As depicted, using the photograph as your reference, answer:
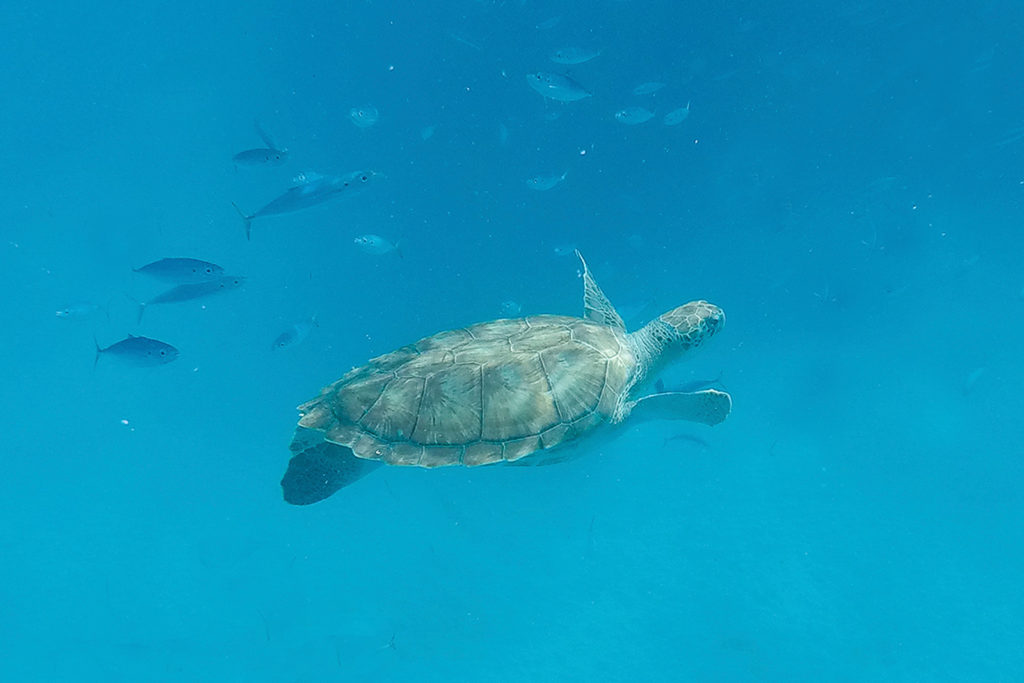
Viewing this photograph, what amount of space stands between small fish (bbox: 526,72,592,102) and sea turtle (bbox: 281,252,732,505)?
324cm

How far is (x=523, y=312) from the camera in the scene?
51.3ft

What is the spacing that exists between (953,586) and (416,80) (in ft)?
48.8

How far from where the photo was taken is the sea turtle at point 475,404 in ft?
15.5

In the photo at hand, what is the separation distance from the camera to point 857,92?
13883mm

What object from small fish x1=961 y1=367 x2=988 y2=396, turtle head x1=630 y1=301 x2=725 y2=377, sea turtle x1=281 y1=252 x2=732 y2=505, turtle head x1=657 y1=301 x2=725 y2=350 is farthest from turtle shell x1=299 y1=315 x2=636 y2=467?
small fish x1=961 y1=367 x2=988 y2=396

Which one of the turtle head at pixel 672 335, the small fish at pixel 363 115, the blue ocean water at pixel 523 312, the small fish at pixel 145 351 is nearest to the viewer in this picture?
the small fish at pixel 145 351

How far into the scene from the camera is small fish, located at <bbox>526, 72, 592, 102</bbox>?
7098 mm

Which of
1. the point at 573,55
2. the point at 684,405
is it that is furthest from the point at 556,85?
the point at 684,405

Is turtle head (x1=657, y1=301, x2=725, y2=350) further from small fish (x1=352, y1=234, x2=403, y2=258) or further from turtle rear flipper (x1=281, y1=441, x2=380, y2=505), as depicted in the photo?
small fish (x1=352, y1=234, x2=403, y2=258)

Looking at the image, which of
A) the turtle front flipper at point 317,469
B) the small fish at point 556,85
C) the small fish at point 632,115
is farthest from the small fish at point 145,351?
the small fish at point 632,115

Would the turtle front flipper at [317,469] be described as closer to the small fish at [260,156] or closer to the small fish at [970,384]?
the small fish at [260,156]

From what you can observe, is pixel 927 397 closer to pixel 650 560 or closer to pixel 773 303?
pixel 773 303

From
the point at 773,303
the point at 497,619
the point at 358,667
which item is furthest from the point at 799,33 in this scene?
the point at 358,667

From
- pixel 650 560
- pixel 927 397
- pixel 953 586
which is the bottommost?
pixel 650 560
